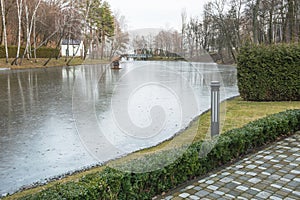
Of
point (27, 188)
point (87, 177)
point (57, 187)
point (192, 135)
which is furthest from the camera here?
point (192, 135)

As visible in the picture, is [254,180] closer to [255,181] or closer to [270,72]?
[255,181]

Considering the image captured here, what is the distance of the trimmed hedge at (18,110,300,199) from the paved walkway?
0.13 meters

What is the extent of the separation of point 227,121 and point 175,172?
3244mm

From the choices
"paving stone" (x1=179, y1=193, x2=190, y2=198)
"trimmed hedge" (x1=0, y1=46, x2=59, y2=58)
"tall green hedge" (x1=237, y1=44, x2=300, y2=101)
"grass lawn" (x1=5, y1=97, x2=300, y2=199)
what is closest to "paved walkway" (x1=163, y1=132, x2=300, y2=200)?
"paving stone" (x1=179, y1=193, x2=190, y2=198)

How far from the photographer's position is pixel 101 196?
8.20ft

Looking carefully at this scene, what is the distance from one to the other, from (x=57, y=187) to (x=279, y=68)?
756 centimetres

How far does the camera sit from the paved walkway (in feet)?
9.55

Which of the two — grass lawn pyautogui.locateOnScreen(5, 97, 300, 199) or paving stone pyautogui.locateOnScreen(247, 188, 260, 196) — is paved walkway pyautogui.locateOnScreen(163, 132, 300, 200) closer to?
paving stone pyautogui.locateOnScreen(247, 188, 260, 196)

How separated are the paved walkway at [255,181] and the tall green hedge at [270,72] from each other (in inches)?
185

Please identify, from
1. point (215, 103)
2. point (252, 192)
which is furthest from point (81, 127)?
point (252, 192)

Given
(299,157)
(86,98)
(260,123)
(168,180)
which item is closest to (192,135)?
(260,123)

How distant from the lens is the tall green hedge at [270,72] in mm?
8375

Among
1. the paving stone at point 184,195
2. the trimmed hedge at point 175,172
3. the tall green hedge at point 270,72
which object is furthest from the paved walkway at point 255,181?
the tall green hedge at point 270,72

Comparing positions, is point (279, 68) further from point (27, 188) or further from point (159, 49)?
point (27, 188)
